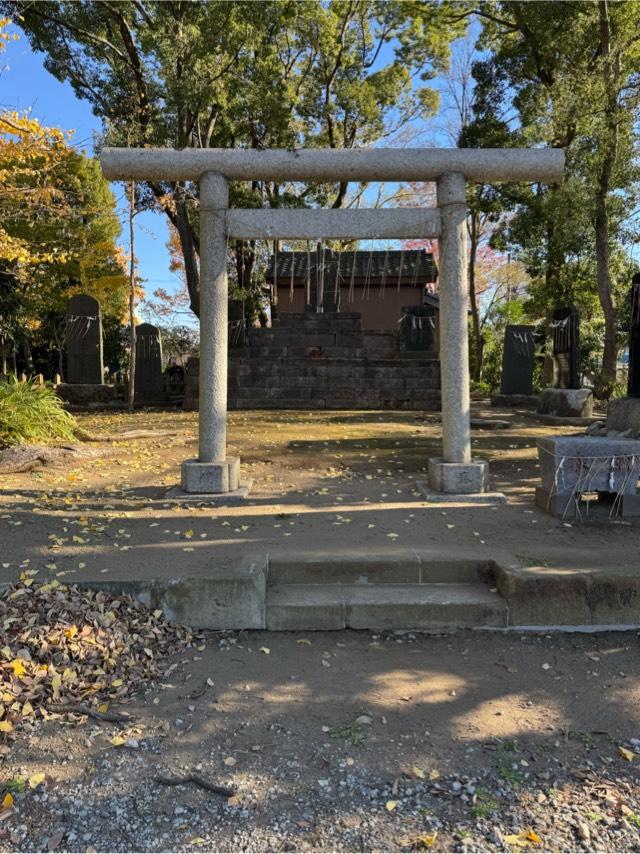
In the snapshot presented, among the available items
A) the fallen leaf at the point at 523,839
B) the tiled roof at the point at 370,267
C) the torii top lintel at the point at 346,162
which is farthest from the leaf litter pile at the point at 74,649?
the tiled roof at the point at 370,267

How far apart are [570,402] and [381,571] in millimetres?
10899

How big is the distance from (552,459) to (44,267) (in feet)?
76.8

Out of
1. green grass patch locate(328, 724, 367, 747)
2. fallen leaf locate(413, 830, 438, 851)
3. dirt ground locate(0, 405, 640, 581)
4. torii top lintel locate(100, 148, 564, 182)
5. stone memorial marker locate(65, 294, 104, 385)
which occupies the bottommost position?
fallen leaf locate(413, 830, 438, 851)

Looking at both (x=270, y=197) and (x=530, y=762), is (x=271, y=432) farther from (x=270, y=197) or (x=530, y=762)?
(x=270, y=197)

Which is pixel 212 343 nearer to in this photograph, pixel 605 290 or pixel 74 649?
pixel 74 649

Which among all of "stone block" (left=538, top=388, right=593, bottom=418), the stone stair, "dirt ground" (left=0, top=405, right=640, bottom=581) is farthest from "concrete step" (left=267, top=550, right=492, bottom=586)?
"stone block" (left=538, top=388, right=593, bottom=418)

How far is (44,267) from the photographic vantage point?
2384cm

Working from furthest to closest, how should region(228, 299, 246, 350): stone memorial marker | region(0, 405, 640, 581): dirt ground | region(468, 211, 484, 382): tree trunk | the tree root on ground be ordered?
region(468, 211, 484, 382): tree trunk, region(228, 299, 246, 350): stone memorial marker, region(0, 405, 640, 581): dirt ground, the tree root on ground

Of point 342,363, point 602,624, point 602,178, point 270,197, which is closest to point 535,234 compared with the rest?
point 602,178

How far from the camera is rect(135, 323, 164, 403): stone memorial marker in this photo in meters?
18.3

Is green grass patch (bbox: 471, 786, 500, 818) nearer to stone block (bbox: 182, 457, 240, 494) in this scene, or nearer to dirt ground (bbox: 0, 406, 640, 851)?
dirt ground (bbox: 0, 406, 640, 851)

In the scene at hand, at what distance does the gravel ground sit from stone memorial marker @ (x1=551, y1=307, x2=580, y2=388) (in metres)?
11.7

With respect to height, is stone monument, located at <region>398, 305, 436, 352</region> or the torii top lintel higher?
the torii top lintel

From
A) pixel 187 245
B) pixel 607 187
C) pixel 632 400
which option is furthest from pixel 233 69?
pixel 632 400
